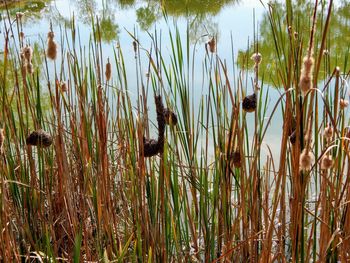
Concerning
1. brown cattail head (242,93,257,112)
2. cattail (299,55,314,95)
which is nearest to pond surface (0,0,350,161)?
brown cattail head (242,93,257,112)

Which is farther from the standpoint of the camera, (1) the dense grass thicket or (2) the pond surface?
(2) the pond surface

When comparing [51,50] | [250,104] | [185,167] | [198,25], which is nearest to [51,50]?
[51,50]

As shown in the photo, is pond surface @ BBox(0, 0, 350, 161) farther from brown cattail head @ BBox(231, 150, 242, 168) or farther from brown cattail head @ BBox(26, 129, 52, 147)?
brown cattail head @ BBox(26, 129, 52, 147)

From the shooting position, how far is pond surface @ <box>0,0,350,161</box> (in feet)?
18.0

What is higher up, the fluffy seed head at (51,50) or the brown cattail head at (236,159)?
the fluffy seed head at (51,50)


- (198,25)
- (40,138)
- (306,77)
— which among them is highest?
(306,77)

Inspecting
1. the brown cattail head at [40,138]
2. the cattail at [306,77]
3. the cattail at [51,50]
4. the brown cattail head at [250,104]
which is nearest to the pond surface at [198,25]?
the brown cattail head at [250,104]

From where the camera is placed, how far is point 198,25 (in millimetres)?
8727

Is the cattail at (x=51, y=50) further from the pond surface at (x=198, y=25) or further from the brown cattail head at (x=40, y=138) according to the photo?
the pond surface at (x=198, y=25)

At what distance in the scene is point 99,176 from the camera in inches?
60.1

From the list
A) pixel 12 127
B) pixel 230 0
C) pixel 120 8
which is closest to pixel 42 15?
pixel 120 8

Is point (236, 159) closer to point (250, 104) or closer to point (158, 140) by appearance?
point (250, 104)

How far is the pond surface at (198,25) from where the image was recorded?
548 centimetres

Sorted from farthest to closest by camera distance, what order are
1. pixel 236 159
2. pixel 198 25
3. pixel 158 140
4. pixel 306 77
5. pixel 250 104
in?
pixel 198 25 < pixel 236 159 < pixel 250 104 < pixel 158 140 < pixel 306 77
